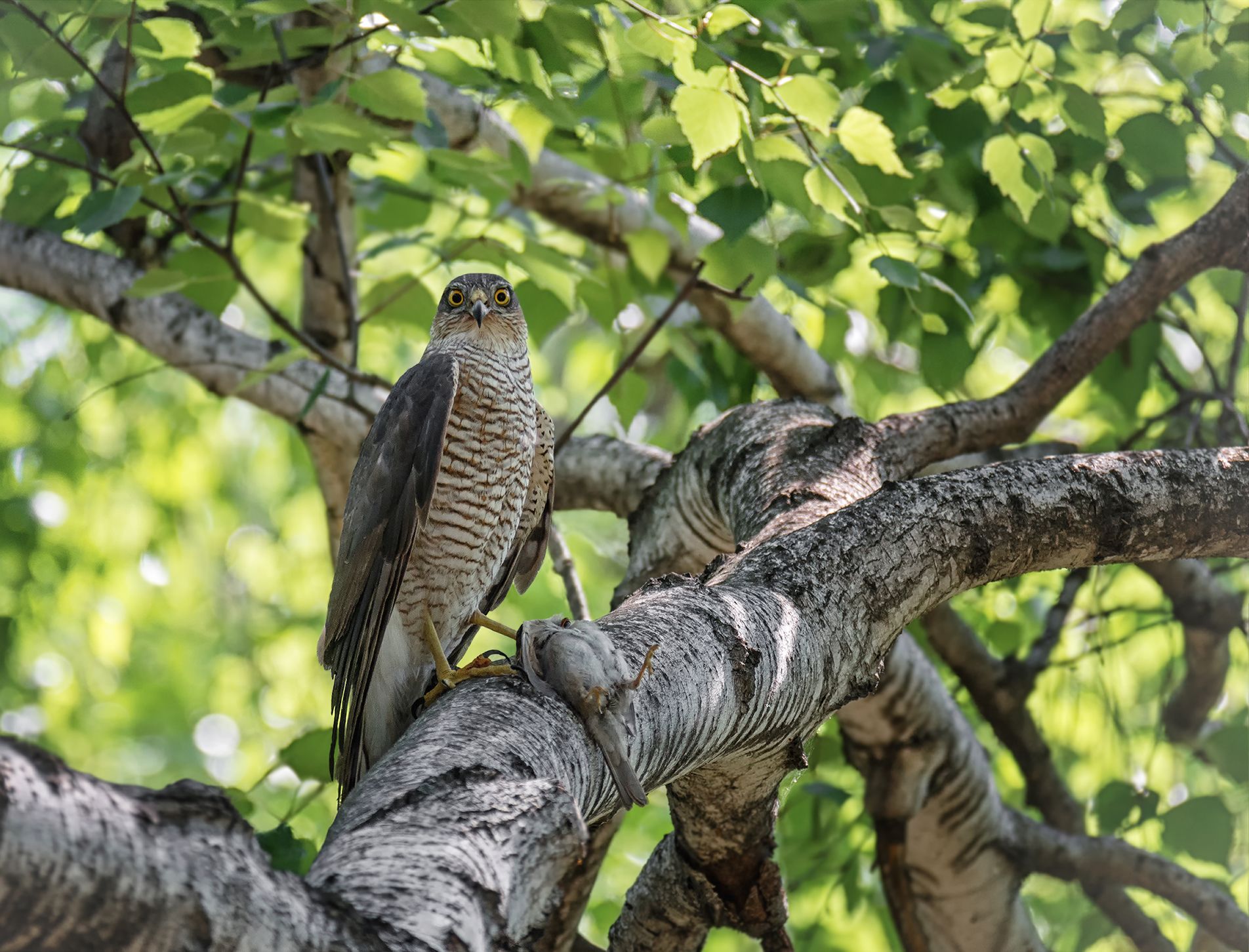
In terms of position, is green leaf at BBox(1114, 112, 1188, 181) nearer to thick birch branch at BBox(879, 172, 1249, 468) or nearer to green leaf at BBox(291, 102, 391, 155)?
thick birch branch at BBox(879, 172, 1249, 468)

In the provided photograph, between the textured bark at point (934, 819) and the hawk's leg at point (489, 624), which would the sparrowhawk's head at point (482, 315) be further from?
the textured bark at point (934, 819)

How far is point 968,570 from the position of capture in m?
2.56

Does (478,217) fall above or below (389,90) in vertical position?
below

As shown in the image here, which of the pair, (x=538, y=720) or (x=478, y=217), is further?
(x=478, y=217)

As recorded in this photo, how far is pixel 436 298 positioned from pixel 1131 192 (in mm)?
2805

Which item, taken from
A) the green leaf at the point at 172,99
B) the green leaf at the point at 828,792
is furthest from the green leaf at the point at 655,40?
the green leaf at the point at 828,792

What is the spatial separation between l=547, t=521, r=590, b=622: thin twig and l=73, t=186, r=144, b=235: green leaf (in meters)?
1.67

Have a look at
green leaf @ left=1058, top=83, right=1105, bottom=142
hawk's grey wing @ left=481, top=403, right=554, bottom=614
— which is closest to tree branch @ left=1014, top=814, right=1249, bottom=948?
hawk's grey wing @ left=481, top=403, right=554, bottom=614

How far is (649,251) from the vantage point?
4.34 metres

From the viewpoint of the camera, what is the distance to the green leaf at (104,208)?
306 cm

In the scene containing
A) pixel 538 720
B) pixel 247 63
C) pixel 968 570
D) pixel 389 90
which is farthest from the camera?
pixel 247 63

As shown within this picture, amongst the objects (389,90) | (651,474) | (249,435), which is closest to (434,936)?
(389,90)

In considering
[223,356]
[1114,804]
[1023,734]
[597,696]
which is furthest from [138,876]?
[1023,734]

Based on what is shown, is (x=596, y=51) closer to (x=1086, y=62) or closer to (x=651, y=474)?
(x=651, y=474)
